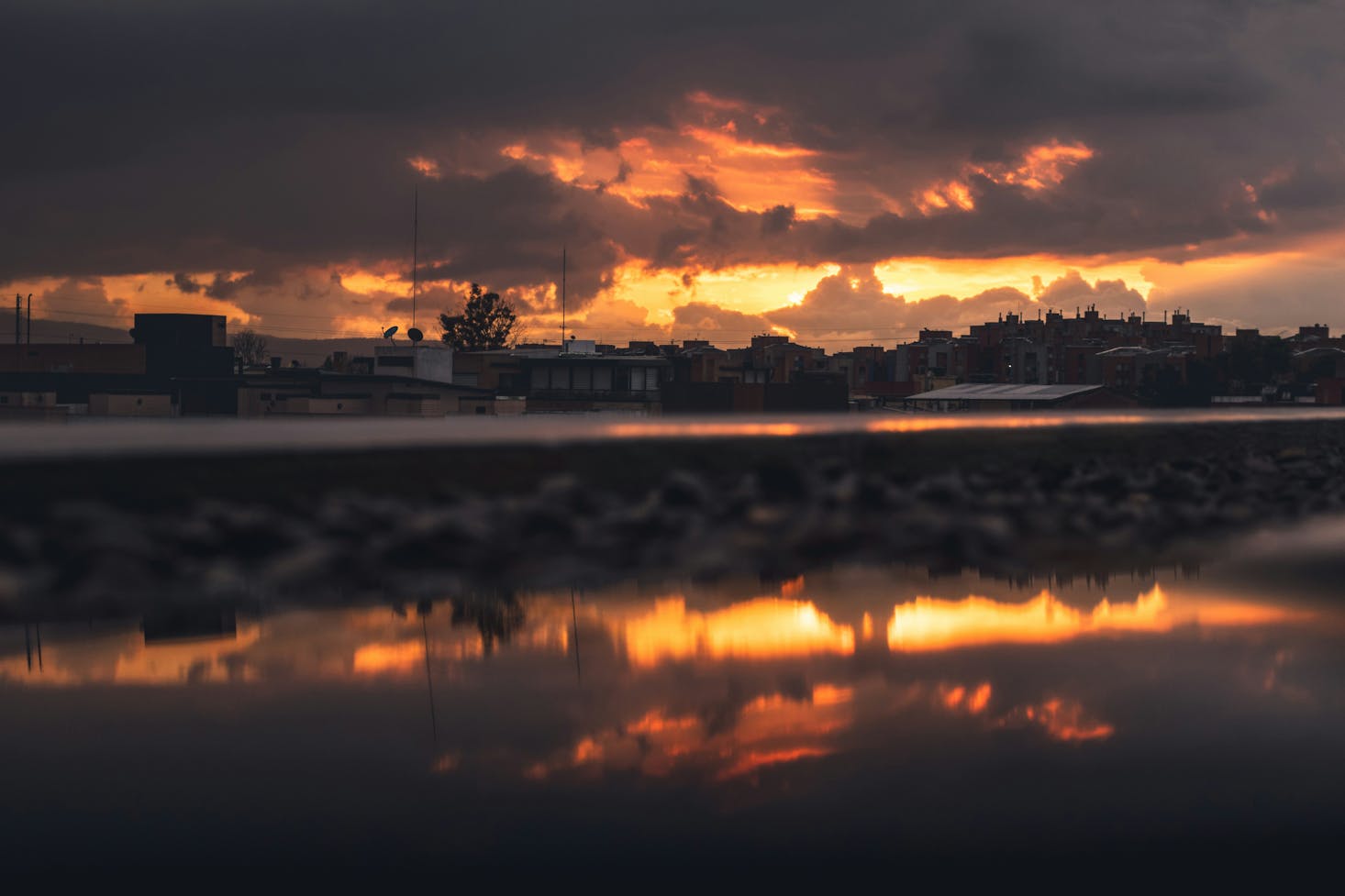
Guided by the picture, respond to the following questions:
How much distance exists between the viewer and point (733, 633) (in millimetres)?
11398

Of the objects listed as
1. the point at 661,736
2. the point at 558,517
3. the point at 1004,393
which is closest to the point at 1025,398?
the point at 1004,393

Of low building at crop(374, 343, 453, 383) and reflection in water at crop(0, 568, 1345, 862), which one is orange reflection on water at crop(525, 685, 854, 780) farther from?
low building at crop(374, 343, 453, 383)

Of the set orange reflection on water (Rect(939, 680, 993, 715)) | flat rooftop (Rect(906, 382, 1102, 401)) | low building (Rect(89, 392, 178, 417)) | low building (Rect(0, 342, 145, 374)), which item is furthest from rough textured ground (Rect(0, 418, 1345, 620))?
low building (Rect(0, 342, 145, 374))

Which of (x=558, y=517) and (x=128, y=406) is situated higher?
(x=128, y=406)

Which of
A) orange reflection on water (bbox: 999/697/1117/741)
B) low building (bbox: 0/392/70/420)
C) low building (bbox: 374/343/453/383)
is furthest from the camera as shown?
low building (bbox: 374/343/453/383)

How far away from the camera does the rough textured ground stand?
41.4 feet

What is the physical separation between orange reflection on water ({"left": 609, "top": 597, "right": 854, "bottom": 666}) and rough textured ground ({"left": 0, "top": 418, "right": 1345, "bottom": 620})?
181 cm

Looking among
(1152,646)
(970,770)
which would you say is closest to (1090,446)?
(1152,646)

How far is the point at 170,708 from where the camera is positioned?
28.5 feet

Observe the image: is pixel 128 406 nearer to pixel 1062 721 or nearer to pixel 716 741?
pixel 716 741

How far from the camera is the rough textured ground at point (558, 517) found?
12.6 metres

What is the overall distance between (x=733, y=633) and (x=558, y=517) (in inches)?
205

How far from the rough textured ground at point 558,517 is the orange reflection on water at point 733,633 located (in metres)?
1.81

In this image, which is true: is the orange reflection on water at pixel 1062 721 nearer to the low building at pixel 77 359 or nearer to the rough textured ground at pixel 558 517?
the rough textured ground at pixel 558 517
